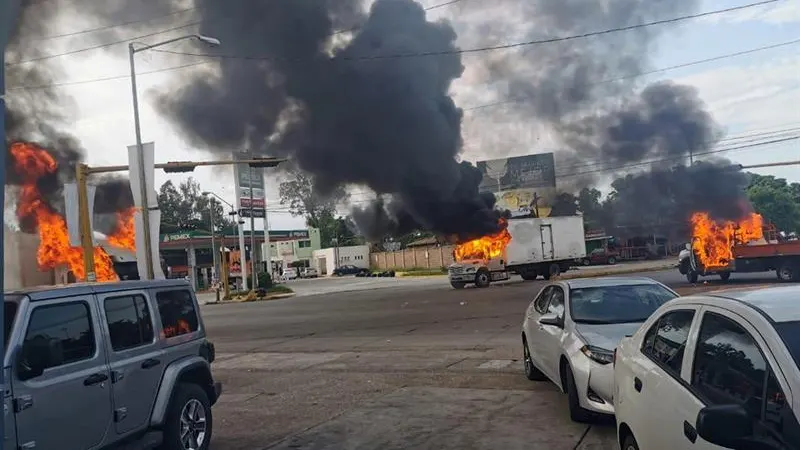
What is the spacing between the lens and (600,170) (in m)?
42.8

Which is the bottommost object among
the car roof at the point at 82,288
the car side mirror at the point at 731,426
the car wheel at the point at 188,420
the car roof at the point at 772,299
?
the car wheel at the point at 188,420

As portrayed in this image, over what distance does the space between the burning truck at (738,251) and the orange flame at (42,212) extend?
71.5ft

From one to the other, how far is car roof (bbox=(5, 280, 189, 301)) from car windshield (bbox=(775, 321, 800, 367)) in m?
4.40

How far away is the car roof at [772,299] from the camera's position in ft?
9.93

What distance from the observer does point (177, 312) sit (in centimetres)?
619

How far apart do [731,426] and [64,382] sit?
Answer: 13.2 feet

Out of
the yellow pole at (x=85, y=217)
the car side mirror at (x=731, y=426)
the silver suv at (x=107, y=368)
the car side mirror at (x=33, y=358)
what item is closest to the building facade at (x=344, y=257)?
the yellow pole at (x=85, y=217)

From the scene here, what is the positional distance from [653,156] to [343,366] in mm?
31986

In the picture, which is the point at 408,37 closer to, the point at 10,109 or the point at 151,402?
the point at 10,109

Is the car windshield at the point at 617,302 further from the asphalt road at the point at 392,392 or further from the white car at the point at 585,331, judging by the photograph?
the asphalt road at the point at 392,392

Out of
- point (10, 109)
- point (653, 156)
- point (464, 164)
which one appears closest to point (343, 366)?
point (10, 109)

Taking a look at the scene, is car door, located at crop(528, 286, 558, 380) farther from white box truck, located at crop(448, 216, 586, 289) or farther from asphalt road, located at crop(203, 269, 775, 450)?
white box truck, located at crop(448, 216, 586, 289)

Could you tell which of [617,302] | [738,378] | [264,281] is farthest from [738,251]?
[264,281]

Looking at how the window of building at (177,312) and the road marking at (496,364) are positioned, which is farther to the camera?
the road marking at (496,364)
